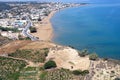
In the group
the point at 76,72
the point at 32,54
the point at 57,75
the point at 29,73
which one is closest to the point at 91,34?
the point at 32,54

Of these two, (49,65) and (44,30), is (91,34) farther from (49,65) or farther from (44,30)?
(49,65)

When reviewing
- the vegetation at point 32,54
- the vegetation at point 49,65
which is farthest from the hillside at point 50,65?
the vegetation at point 49,65

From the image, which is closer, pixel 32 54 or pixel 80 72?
pixel 80 72

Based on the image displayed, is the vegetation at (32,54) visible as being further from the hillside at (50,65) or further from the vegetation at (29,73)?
the vegetation at (29,73)

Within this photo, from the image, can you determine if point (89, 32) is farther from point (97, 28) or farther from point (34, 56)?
point (34, 56)

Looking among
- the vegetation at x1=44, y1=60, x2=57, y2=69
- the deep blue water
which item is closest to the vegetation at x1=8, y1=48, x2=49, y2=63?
the vegetation at x1=44, y1=60, x2=57, y2=69

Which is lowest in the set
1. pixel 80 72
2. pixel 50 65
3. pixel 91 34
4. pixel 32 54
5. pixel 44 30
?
pixel 44 30

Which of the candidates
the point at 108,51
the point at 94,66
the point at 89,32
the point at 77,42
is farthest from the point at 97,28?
the point at 94,66
